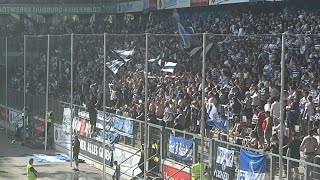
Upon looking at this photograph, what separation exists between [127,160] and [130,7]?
1042 inches

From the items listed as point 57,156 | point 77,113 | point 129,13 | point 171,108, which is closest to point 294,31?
point 171,108

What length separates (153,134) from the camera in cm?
2238

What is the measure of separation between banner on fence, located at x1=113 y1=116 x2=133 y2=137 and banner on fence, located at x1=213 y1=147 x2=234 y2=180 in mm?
6337

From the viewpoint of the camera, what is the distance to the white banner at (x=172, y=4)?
132ft

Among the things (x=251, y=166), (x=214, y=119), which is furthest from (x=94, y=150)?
(x=251, y=166)

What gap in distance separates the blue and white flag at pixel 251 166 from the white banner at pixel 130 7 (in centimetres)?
3119

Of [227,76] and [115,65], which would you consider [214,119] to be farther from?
[115,65]

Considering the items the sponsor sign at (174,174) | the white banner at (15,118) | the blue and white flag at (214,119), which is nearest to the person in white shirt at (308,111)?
the blue and white flag at (214,119)

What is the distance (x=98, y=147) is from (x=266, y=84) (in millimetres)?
9799

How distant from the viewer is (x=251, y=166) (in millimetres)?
16594

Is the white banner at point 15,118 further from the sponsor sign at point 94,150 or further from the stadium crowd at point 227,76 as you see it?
the sponsor sign at point 94,150

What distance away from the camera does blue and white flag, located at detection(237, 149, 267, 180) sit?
53.2 ft

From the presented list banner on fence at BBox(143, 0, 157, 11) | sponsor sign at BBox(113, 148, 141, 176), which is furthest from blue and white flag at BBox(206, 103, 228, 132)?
banner on fence at BBox(143, 0, 157, 11)

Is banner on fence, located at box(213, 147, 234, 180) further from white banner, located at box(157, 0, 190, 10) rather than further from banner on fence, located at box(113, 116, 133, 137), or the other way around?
white banner, located at box(157, 0, 190, 10)
